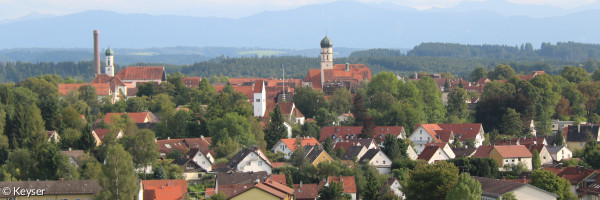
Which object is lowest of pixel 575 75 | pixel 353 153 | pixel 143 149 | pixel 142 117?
pixel 353 153

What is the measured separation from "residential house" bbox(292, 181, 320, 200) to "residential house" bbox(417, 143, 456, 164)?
11.8 metres

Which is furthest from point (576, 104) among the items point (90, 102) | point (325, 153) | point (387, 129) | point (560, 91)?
point (90, 102)

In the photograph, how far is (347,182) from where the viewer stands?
47625 millimetres

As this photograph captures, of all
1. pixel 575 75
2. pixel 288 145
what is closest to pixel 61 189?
pixel 288 145

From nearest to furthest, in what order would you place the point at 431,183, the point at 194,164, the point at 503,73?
the point at 431,183, the point at 194,164, the point at 503,73

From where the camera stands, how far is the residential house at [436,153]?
184 ft

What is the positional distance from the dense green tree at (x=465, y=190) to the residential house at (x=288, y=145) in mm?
18792

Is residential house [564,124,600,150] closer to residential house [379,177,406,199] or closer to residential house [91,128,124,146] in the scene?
residential house [379,177,406,199]

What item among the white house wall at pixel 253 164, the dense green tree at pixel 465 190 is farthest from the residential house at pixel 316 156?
the dense green tree at pixel 465 190

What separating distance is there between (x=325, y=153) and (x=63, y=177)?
1422cm

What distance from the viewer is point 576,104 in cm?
7756

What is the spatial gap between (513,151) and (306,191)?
16414mm

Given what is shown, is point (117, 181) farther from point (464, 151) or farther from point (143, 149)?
point (464, 151)

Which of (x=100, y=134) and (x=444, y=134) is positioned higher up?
(x=100, y=134)
